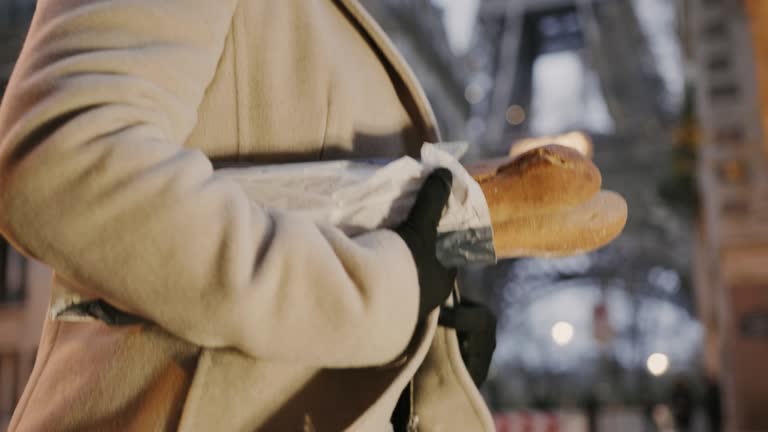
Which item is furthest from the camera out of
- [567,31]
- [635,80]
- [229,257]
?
[567,31]

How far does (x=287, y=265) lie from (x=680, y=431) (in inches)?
400

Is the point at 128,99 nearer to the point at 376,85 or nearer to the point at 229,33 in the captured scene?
the point at 229,33

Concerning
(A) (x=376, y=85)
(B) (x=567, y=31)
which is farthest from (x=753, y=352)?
(B) (x=567, y=31)

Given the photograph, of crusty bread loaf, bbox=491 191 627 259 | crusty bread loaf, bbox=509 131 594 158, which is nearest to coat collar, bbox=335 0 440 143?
crusty bread loaf, bbox=509 131 594 158

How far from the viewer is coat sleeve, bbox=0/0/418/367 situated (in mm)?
678

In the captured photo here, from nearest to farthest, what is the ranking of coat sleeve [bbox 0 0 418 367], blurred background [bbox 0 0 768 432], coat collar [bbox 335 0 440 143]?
1. coat sleeve [bbox 0 0 418 367]
2. coat collar [bbox 335 0 440 143]
3. blurred background [bbox 0 0 768 432]

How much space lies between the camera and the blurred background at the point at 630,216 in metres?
6.55

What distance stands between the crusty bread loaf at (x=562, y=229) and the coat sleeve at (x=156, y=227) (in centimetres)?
14

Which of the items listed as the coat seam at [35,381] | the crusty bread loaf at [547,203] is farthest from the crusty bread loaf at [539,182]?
the coat seam at [35,381]

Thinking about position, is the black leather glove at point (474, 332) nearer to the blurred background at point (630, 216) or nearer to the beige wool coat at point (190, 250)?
the beige wool coat at point (190, 250)

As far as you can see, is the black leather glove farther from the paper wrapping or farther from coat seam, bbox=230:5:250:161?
coat seam, bbox=230:5:250:161

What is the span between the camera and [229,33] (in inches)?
35.2

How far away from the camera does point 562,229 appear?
33.4 inches

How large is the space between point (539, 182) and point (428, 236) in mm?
121
